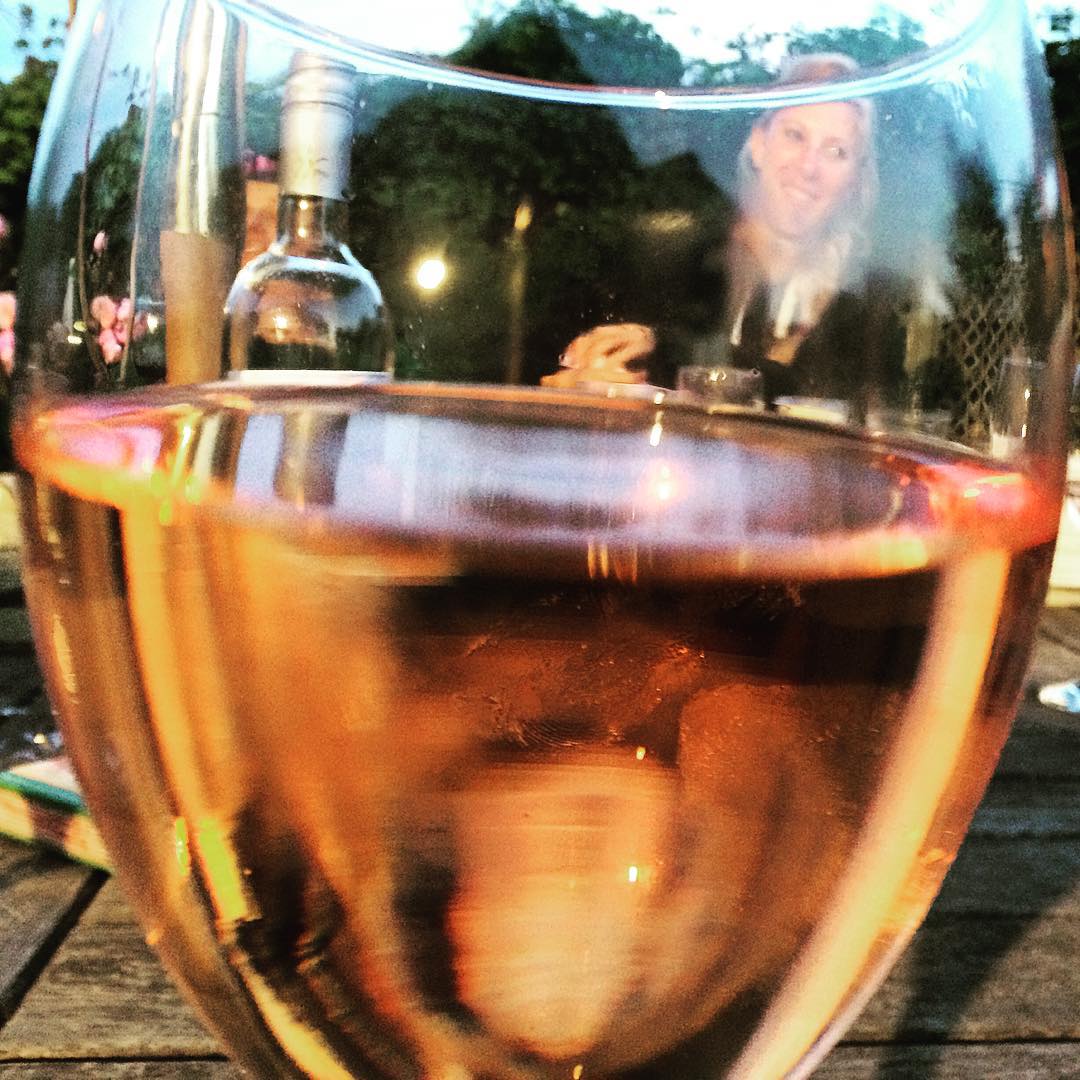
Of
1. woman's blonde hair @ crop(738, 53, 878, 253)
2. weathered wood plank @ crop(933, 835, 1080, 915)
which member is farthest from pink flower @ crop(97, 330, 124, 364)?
weathered wood plank @ crop(933, 835, 1080, 915)

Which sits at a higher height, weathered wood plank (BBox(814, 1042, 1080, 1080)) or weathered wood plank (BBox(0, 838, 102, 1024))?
weathered wood plank (BBox(814, 1042, 1080, 1080))

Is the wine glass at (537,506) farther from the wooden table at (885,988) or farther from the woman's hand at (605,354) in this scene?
the wooden table at (885,988)

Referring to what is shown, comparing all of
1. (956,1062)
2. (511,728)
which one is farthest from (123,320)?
(956,1062)

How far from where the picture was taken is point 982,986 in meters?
0.54

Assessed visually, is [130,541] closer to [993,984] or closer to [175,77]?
[175,77]

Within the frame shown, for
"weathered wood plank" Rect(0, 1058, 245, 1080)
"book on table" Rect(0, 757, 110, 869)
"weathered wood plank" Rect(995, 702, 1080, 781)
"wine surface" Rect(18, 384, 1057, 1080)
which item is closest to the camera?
"wine surface" Rect(18, 384, 1057, 1080)

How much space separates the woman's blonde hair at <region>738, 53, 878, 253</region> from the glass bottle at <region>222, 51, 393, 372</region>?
0.09 meters

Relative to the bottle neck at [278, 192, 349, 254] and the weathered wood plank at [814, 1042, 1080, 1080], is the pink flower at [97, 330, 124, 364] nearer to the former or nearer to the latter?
the bottle neck at [278, 192, 349, 254]

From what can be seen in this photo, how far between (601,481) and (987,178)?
11 cm

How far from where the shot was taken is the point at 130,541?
18 centimetres

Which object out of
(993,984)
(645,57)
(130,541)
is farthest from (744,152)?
(993,984)

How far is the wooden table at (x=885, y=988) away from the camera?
1.51 feet

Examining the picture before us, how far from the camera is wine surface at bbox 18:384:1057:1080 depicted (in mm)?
174

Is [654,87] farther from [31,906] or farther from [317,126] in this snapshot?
[31,906]
